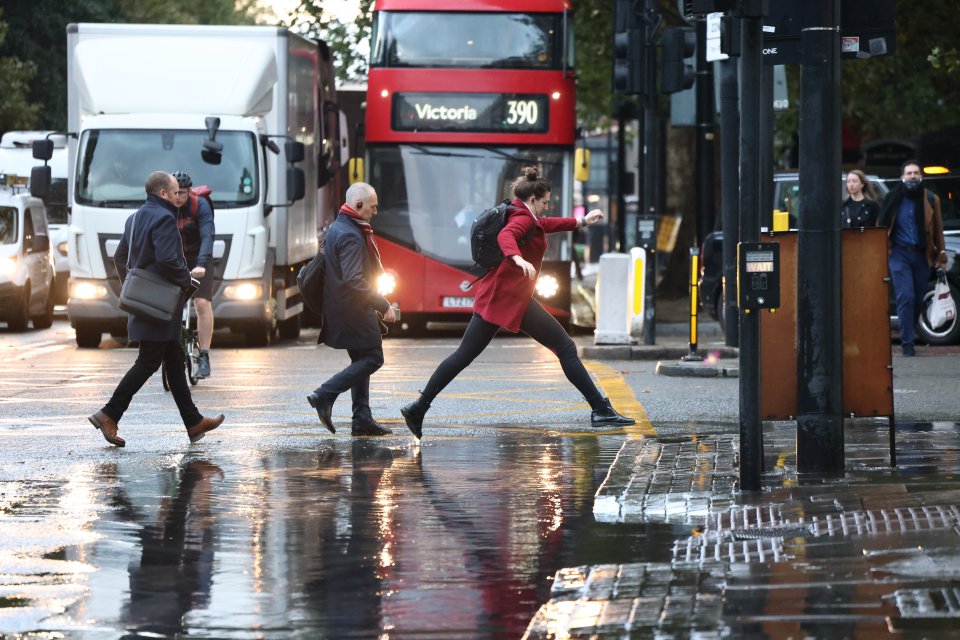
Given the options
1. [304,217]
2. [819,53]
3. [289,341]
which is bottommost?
[289,341]

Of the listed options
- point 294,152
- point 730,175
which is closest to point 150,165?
point 294,152

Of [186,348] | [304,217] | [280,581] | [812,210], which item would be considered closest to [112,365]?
[186,348]

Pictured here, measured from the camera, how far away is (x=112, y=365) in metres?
18.3

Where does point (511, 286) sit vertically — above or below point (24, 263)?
above

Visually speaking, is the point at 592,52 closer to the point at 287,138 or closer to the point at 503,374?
the point at 287,138

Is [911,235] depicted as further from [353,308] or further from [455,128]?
[353,308]

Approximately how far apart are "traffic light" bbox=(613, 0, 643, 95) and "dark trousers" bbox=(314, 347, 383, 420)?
7898mm

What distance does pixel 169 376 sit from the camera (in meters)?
12.0

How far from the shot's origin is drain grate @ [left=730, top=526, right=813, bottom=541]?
786cm

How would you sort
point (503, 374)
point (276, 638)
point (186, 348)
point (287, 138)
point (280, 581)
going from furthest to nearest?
point (287, 138), point (503, 374), point (186, 348), point (280, 581), point (276, 638)

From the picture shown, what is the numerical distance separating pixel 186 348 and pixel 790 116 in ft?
75.6

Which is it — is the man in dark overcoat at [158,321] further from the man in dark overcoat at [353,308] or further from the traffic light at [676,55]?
the traffic light at [676,55]

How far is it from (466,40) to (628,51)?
4.12 metres

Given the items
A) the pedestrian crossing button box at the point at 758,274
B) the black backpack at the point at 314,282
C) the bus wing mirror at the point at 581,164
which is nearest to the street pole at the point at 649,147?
the bus wing mirror at the point at 581,164
